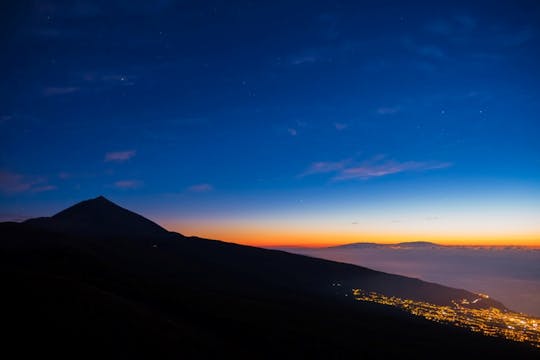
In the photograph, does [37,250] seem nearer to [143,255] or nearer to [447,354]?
[143,255]

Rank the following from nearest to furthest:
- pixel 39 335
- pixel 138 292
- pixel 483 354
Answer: pixel 39 335
pixel 138 292
pixel 483 354

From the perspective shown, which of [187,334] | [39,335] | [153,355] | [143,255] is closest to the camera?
[39,335]

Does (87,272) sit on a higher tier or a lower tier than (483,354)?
higher

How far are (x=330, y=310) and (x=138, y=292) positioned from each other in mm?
73006

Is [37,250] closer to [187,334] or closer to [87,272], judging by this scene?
[87,272]

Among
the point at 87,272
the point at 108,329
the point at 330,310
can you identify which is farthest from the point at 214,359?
the point at 330,310

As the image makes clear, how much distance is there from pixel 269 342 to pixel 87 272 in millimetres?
70496

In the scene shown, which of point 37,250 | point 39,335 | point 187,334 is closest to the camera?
point 39,335

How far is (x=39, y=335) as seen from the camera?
42.7 meters

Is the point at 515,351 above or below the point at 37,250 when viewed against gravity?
below

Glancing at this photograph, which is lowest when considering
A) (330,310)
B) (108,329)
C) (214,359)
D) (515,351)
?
(515,351)

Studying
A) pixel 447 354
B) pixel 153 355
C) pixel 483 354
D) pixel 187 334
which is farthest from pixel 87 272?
pixel 483 354

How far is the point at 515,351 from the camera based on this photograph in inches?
4668

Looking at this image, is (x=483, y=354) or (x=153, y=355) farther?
(x=483, y=354)
